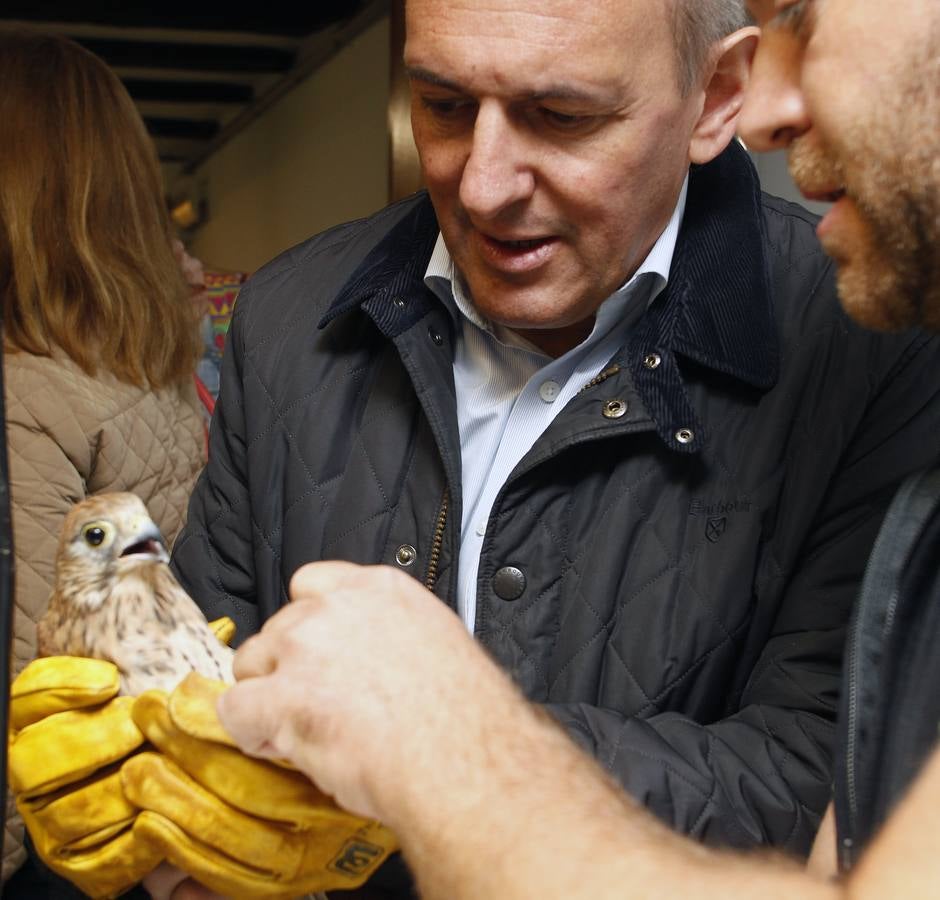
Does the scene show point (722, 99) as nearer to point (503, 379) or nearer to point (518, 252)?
point (518, 252)

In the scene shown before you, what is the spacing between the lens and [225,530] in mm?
1538

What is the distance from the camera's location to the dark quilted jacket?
47.3 inches

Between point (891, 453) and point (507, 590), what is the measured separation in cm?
43

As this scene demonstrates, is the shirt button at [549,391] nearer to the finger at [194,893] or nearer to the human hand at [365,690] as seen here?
the human hand at [365,690]

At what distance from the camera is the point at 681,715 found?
1.25 meters

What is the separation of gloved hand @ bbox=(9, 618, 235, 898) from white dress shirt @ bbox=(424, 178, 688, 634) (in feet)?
1.46

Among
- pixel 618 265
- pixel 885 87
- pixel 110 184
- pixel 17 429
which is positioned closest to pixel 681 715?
pixel 618 265

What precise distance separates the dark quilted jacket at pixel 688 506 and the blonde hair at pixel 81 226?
18.6 inches

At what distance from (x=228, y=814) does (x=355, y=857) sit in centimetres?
11

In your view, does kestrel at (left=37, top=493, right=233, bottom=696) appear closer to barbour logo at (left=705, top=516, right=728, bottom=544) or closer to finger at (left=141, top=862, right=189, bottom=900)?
finger at (left=141, top=862, right=189, bottom=900)

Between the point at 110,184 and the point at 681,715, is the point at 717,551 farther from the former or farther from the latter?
the point at 110,184

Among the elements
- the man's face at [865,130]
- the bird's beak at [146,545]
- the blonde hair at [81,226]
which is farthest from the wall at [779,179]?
the bird's beak at [146,545]

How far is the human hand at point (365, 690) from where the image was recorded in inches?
34.2


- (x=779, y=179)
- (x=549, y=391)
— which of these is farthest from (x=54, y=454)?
(x=779, y=179)
